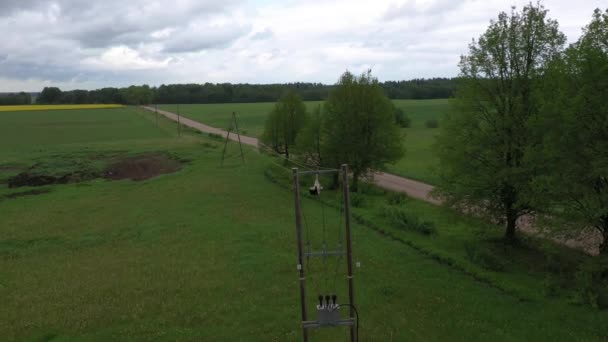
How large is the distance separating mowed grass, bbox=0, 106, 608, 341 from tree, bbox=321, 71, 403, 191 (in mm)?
6287

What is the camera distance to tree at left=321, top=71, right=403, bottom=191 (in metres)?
32.6

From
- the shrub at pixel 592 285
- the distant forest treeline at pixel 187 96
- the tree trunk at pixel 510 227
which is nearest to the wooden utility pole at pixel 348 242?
the shrub at pixel 592 285

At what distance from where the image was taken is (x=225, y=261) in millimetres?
19000

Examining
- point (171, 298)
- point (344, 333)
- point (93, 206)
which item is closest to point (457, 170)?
point (344, 333)

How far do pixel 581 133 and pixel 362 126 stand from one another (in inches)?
727

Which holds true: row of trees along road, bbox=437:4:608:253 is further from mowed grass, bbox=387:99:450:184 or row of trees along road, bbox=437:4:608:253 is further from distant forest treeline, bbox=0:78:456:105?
distant forest treeline, bbox=0:78:456:105

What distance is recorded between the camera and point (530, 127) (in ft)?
55.5

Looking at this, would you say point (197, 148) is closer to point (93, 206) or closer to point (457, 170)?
point (93, 206)

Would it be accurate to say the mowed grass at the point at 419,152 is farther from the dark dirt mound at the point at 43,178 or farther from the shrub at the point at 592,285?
the dark dirt mound at the point at 43,178

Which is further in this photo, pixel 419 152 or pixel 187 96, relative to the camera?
pixel 187 96

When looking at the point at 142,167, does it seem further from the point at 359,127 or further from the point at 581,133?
the point at 581,133

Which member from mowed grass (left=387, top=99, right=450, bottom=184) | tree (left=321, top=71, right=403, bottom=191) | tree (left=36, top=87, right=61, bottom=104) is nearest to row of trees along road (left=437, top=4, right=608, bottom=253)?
mowed grass (left=387, top=99, right=450, bottom=184)

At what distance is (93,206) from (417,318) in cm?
2318

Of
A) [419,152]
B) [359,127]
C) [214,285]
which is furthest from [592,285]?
[419,152]
